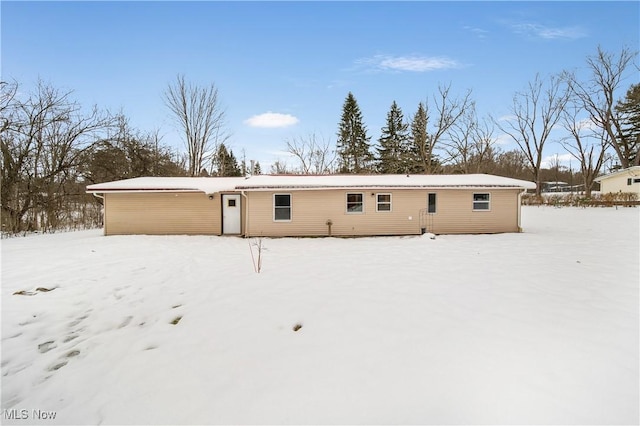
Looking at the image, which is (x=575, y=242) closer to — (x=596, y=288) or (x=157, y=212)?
(x=596, y=288)

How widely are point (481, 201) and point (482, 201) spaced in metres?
0.04

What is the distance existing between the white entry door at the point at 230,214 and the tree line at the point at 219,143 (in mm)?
4055

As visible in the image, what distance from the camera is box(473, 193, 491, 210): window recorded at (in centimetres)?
1262

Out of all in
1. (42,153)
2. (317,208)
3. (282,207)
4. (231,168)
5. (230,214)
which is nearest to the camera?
(317,208)

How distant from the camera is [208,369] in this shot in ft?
10.1

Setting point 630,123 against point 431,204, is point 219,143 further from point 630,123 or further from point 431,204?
point 630,123

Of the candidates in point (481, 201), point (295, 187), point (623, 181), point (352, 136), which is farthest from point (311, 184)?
point (623, 181)

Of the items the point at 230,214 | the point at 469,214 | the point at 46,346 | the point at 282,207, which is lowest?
the point at 46,346

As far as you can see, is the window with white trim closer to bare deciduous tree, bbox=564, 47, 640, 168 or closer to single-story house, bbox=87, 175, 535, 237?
single-story house, bbox=87, 175, 535, 237

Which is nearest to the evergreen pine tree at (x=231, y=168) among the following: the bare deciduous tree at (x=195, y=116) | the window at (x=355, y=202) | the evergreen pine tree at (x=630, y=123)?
the bare deciduous tree at (x=195, y=116)

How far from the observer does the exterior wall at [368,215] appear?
40.5ft

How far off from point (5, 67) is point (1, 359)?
17.5 metres

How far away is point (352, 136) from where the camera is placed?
103 feet

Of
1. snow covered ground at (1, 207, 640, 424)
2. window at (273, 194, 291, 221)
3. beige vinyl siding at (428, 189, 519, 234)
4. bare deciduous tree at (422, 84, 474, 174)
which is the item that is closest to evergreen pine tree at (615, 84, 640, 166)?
bare deciduous tree at (422, 84, 474, 174)
